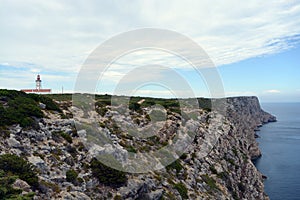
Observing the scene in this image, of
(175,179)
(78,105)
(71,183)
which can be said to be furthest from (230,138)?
(71,183)

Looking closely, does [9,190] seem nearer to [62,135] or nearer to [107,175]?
[107,175]

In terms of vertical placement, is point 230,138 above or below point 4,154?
below

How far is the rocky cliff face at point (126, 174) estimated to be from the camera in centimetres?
2184

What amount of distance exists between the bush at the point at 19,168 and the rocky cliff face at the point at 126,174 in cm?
77

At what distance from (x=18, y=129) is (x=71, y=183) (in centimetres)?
788

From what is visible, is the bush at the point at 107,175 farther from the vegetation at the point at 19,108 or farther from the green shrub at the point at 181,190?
the green shrub at the point at 181,190

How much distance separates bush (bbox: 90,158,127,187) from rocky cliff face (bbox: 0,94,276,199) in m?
0.22

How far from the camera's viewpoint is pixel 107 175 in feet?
80.4

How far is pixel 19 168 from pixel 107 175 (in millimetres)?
8288

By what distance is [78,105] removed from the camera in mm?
→ 42562

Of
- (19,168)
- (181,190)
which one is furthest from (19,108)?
(181,190)

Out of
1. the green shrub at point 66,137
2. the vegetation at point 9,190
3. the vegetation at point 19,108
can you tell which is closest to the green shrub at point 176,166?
the green shrub at point 66,137

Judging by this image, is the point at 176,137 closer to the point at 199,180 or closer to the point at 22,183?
the point at 199,180

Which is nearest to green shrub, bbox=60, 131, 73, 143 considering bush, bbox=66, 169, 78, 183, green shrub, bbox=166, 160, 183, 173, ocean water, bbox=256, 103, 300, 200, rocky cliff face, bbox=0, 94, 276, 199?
rocky cliff face, bbox=0, 94, 276, 199
